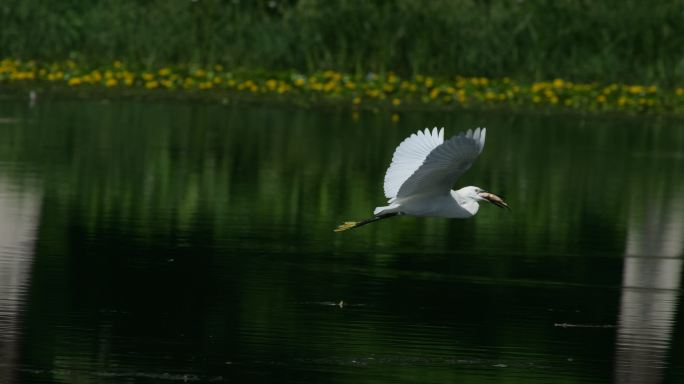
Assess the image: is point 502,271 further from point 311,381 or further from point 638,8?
point 638,8

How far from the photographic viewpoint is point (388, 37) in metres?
28.8

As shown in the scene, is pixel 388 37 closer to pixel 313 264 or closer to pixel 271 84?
pixel 271 84

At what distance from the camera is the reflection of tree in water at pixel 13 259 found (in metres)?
9.71

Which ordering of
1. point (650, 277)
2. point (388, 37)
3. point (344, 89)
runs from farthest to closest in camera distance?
point (388, 37)
point (344, 89)
point (650, 277)

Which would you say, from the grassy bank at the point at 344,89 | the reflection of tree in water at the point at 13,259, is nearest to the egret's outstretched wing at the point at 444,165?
the reflection of tree in water at the point at 13,259

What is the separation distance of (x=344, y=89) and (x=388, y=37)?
1511 mm

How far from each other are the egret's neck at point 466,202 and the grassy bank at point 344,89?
1386cm

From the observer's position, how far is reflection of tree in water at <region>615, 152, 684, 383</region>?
10336mm

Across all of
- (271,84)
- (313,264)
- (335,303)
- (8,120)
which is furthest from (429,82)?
(335,303)

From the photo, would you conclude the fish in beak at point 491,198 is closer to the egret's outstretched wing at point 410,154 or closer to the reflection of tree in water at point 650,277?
the egret's outstretched wing at point 410,154

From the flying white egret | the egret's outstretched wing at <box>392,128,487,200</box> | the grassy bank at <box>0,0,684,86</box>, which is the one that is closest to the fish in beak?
the flying white egret

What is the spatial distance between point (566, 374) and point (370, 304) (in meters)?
2.18

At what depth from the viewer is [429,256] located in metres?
14.4

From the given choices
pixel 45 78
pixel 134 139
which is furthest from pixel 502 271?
pixel 45 78
